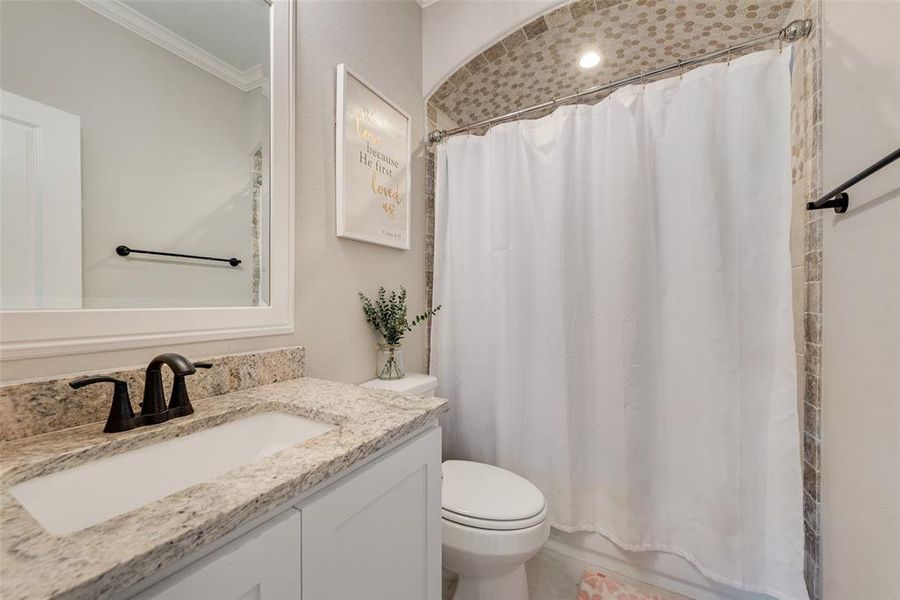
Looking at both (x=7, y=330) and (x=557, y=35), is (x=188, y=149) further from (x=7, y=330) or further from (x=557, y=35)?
(x=557, y=35)

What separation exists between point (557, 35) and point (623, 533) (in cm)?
209

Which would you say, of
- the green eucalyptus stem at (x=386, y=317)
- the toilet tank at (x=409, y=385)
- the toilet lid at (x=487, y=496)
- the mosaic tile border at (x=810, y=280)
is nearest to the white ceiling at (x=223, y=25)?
the green eucalyptus stem at (x=386, y=317)

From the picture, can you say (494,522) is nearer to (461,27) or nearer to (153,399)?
(153,399)

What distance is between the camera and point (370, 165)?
1.39m

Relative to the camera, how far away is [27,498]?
52 centimetres

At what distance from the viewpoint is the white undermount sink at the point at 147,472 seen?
55 cm

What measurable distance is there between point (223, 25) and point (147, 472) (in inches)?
46.1

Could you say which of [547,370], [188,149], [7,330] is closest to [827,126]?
[547,370]

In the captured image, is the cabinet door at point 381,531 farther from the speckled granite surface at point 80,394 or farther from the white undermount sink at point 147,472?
the speckled granite surface at point 80,394

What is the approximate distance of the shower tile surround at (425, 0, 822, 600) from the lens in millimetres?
1073

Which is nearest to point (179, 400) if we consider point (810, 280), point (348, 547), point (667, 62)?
point (348, 547)

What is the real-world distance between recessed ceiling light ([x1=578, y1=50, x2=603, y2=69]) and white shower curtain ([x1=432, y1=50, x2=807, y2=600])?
1.36 ft

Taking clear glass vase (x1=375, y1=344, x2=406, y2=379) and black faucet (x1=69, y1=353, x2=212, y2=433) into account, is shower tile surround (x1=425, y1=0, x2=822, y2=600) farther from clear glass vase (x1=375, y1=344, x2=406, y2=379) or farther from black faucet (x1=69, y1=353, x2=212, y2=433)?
black faucet (x1=69, y1=353, x2=212, y2=433)

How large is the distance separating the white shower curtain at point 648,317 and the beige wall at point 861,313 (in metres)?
0.11
